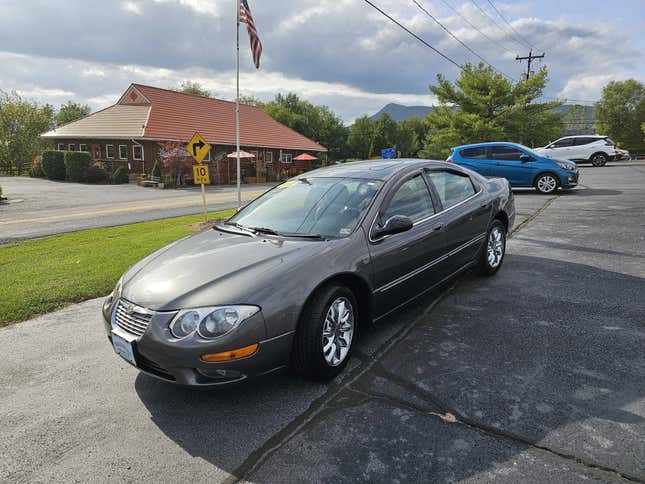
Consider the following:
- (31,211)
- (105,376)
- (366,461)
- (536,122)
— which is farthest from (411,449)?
(536,122)

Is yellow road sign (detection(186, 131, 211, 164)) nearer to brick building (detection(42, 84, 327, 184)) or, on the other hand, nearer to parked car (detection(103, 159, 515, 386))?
parked car (detection(103, 159, 515, 386))

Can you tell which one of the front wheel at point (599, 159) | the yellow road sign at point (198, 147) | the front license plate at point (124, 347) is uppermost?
the front wheel at point (599, 159)

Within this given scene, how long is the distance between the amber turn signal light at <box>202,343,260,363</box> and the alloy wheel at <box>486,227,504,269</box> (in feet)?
11.4

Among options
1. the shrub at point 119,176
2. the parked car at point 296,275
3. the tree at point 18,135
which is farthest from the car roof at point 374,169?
the tree at point 18,135

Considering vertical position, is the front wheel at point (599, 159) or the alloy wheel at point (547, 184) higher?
the front wheel at point (599, 159)

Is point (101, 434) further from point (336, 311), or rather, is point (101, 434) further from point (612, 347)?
point (612, 347)

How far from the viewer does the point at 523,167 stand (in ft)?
42.1

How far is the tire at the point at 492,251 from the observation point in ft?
16.4

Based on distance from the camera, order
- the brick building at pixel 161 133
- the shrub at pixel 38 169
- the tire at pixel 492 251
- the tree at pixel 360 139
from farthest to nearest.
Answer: the tree at pixel 360 139 → the shrub at pixel 38 169 → the brick building at pixel 161 133 → the tire at pixel 492 251

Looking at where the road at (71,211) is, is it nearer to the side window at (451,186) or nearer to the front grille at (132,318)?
the front grille at (132,318)

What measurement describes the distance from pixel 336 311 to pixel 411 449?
3.41ft

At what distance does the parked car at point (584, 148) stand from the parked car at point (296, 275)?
24.6 metres

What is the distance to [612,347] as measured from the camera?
10.9 feet

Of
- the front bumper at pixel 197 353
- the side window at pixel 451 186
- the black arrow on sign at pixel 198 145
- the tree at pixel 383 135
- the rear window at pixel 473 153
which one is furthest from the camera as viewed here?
the tree at pixel 383 135
